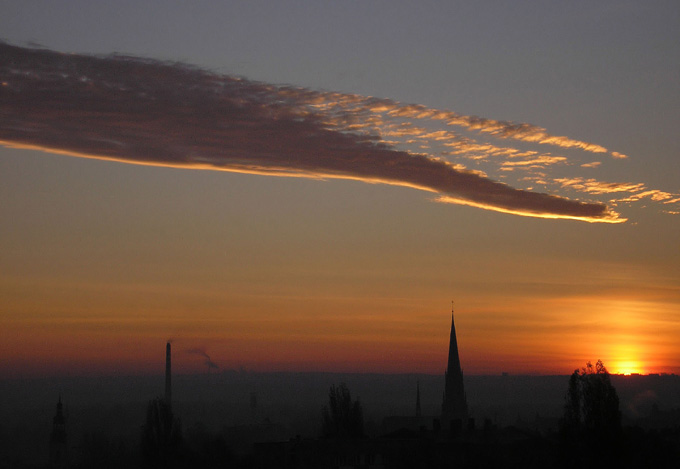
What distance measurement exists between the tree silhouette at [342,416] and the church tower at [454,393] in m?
35.6

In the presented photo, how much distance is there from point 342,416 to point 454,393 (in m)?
44.3

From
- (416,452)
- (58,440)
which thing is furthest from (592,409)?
(58,440)

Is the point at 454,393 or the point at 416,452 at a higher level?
the point at 454,393

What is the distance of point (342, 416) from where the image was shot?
109438 mm

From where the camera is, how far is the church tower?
147 metres

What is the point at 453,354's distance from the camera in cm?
15525

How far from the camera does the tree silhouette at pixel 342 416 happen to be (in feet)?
350

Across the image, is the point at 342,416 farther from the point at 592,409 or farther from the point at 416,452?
the point at 592,409

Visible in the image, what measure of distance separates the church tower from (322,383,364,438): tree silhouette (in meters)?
35.6

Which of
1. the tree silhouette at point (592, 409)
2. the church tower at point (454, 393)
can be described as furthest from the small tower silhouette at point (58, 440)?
the tree silhouette at point (592, 409)

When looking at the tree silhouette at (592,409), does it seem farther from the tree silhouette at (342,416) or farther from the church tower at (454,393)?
the church tower at (454,393)

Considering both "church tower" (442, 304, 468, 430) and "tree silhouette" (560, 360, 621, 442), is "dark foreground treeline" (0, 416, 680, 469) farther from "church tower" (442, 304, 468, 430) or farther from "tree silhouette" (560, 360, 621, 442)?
"church tower" (442, 304, 468, 430)

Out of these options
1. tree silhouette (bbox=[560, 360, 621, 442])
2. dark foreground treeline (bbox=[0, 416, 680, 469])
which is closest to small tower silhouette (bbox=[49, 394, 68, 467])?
dark foreground treeline (bbox=[0, 416, 680, 469])

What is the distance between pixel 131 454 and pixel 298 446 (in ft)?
Result: 124
